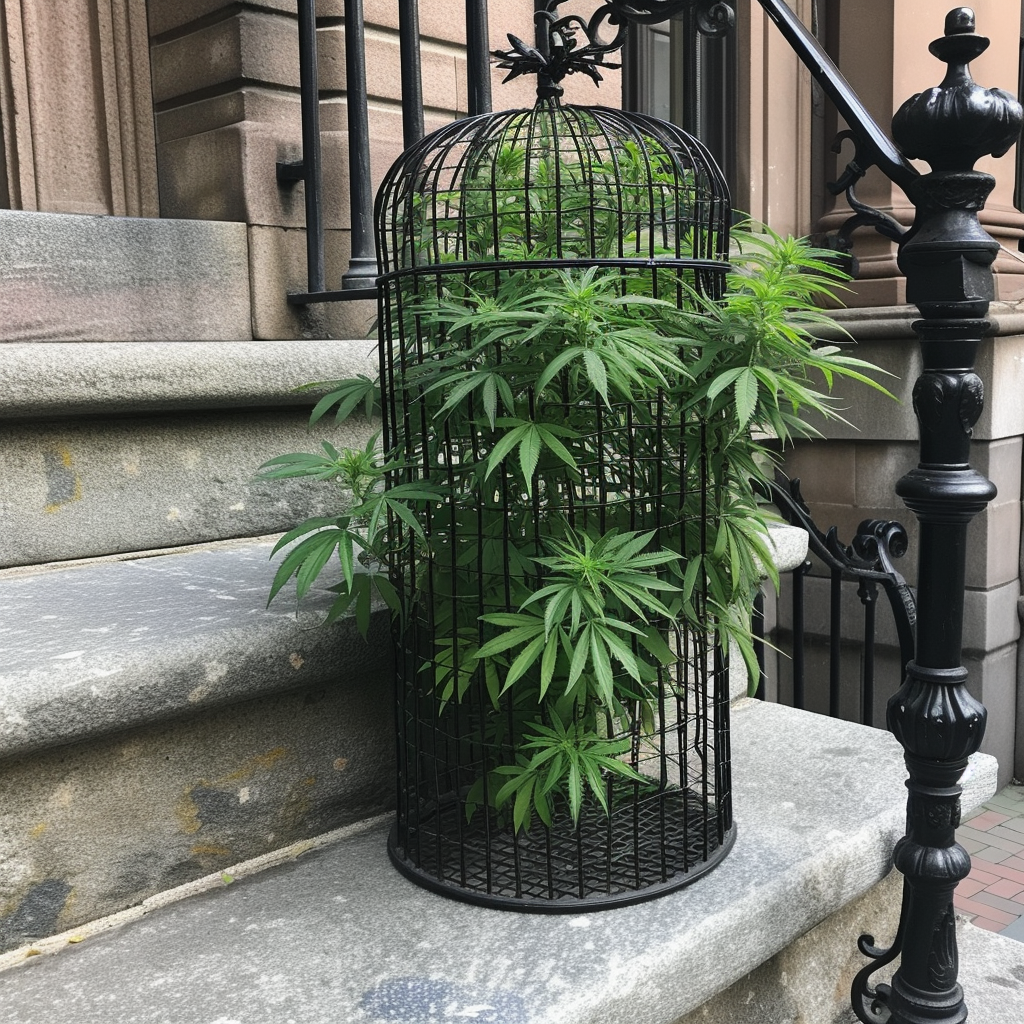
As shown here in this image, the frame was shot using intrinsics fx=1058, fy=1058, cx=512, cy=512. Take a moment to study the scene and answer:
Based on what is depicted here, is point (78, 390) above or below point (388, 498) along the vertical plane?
above

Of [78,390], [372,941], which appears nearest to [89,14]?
[78,390]

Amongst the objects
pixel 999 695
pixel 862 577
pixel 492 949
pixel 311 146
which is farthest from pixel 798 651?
pixel 999 695

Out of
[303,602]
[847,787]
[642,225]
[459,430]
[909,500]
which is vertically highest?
[642,225]

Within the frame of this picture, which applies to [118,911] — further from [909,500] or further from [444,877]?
[909,500]

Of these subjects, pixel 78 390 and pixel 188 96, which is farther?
pixel 188 96

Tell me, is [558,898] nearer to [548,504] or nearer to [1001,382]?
[548,504]

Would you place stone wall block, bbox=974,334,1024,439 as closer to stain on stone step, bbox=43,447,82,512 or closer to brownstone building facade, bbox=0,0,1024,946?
brownstone building facade, bbox=0,0,1024,946

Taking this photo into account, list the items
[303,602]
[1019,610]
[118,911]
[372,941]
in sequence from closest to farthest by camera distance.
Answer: [372,941], [118,911], [303,602], [1019,610]

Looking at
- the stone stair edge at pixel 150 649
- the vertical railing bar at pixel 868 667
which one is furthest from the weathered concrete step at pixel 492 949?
the vertical railing bar at pixel 868 667

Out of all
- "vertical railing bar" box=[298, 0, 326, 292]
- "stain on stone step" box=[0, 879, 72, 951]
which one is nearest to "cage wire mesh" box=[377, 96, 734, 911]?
"stain on stone step" box=[0, 879, 72, 951]

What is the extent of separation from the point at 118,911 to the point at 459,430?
930 millimetres

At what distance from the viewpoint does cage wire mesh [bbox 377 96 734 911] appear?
1485 millimetres

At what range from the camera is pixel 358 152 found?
2660 mm

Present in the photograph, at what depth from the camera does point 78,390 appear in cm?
218
